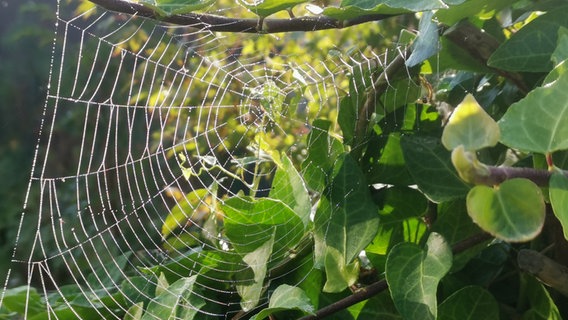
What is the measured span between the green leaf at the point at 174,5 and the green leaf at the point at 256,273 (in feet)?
0.49

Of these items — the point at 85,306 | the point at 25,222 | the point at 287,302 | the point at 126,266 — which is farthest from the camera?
the point at 25,222

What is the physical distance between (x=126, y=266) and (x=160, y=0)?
301 millimetres

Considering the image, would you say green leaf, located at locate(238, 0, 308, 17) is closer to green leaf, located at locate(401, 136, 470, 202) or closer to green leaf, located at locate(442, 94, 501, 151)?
green leaf, located at locate(401, 136, 470, 202)

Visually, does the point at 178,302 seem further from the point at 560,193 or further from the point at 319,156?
the point at 560,193

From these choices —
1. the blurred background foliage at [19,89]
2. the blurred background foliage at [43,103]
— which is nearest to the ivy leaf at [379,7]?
the blurred background foliage at [43,103]

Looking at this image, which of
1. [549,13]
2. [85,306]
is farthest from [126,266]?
[549,13]

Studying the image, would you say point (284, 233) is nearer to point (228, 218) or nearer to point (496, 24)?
point (228, 218)

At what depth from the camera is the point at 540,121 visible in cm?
31

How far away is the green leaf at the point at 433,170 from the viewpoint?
1.37 ft

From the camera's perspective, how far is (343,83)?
0.86 meters

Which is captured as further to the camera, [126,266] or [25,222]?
[25,222]

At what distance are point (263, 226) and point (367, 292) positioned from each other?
0.09 m

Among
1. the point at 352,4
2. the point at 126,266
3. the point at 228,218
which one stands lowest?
the point at 126,266

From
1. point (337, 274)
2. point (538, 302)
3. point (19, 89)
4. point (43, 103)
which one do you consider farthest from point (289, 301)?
point (19, 89)
